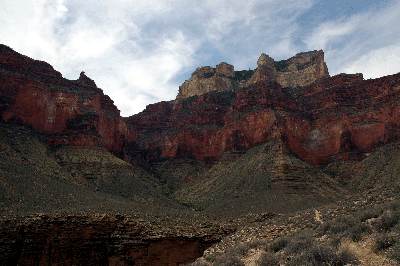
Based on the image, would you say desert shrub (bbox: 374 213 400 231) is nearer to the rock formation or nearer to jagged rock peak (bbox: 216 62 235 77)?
the rock formation

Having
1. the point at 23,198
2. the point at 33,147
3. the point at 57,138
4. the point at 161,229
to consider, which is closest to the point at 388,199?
the point at 161,229

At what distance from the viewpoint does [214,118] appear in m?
90.1

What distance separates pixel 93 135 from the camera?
6581cm

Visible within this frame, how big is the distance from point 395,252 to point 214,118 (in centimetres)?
8046

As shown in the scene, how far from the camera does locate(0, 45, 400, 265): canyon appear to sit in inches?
1131

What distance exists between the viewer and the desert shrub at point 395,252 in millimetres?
9750

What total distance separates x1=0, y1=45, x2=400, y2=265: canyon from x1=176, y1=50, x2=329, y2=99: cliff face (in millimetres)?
13626

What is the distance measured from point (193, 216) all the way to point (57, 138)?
127ft

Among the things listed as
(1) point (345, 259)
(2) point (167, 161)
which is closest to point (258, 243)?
(1) point (345, 259)

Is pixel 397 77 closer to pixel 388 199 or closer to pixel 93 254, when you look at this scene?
pixel 388 199

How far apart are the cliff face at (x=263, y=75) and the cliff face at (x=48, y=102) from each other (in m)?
51.7

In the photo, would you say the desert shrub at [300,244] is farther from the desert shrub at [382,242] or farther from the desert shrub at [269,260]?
the desert shrub at [382,242]

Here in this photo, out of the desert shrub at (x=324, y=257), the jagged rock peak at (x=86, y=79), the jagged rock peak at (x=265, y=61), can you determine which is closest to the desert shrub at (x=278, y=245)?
the desert shrub at (x=324, y=257)

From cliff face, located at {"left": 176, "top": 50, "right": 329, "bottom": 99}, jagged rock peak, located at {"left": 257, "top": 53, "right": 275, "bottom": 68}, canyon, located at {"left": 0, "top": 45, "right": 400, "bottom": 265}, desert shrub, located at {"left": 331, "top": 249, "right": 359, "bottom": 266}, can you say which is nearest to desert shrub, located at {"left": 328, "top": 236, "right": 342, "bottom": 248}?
desert shrub, located at {"left": 331, "top": 249, "right": 359, "bottom": 266}
